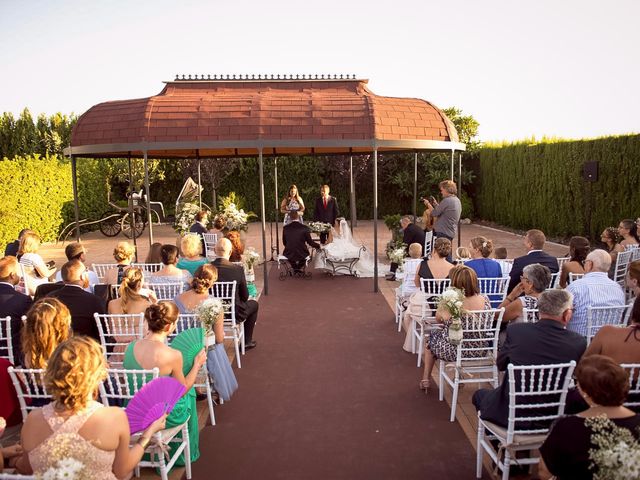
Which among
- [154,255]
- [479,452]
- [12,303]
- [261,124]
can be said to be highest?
[261,124]

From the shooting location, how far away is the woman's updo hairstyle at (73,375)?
2.30 metres

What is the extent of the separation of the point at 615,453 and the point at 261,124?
313 inches

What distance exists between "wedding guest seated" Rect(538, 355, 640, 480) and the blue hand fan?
2432 mm

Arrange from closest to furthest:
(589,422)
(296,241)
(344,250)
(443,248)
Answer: (589,422), (443,248), (296,241), (344,250)

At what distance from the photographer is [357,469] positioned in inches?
145

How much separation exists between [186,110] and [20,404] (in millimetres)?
6919

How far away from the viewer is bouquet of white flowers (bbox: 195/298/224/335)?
4.35 m

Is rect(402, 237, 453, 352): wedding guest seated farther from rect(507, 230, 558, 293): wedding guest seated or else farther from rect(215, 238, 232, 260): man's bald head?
rect(215, 238, 232, 260): man's bald head

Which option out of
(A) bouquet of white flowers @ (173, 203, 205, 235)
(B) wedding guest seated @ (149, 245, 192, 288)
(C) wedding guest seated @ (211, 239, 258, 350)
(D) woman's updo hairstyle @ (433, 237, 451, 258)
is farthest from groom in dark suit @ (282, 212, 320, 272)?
(D) woman's updo hairstyle @ (433, 237, 451, 258)

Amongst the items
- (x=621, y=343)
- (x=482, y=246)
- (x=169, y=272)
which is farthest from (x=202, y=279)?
(x=621, y=343)

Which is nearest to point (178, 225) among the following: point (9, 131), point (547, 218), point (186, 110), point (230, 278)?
point (186, 110)

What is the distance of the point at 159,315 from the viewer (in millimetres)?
3453

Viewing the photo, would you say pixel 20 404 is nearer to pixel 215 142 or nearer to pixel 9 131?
pixel 215 142

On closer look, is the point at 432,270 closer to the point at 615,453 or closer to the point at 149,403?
the point at 149,403
